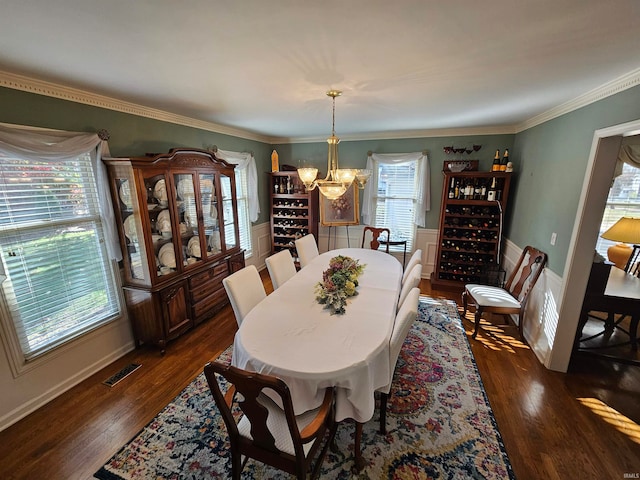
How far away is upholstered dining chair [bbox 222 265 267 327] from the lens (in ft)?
6.67

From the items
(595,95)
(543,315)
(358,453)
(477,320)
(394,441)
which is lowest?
(394,441)

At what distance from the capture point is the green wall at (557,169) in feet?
6.58

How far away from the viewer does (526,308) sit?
2.99m

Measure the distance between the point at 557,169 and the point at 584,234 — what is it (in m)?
0.81

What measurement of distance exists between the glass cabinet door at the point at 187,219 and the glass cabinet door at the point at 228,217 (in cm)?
54

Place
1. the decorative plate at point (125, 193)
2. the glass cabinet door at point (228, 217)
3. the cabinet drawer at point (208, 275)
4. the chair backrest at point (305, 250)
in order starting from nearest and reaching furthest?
the decorative plate at point (125, 193) → the cabinet drawer at point (208, 275) → the chair backrest at point (305, 250) → the glass cabinet door at point (228, 217)

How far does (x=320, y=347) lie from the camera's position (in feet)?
5.24

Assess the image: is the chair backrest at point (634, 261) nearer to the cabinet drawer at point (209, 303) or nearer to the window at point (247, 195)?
the cabinet drawer at point (209, 303)

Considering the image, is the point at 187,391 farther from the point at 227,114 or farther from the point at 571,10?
the point at 571,10

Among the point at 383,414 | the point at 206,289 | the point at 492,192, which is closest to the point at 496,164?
the point at 492,192

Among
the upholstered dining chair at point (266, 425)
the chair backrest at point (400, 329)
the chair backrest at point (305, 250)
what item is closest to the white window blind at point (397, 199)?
the chair backrest at point (305, 250)

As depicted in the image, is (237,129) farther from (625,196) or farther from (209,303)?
(625,196)

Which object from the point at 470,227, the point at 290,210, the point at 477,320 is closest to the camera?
the point at 477,320

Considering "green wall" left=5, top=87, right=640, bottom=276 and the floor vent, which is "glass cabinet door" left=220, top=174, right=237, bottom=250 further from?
the floor vent
